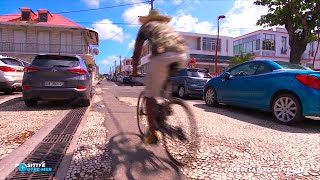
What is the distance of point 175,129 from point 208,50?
47.4m

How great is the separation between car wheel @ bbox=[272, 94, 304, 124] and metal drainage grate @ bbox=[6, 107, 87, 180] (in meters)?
4.25

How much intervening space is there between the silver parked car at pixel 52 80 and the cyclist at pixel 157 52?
414 cm

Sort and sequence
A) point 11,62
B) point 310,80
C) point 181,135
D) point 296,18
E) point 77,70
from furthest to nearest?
point 296,18 → point 11,62 → point 77,70 → point 310,80 → point 181,135

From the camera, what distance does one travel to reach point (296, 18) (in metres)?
18.4

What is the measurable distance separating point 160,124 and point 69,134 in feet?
6.40

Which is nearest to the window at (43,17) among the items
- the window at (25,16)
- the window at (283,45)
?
the window at (25,16)

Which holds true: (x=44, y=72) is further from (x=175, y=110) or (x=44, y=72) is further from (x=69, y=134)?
(x=175, y=110)

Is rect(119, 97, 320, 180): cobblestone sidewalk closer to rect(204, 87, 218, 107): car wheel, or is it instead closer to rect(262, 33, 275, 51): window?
rect(204, 87, 218, 107): car wheel

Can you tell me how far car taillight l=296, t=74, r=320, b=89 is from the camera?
5.68 meters

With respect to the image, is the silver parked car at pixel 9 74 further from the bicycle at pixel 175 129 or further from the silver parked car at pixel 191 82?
the bicycle at pixel 175 129

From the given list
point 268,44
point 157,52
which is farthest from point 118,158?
point 268,44

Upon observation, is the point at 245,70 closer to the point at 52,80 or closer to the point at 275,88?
the point at 275,88

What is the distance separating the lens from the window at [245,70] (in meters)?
7.20

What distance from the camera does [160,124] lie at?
3689 mm
